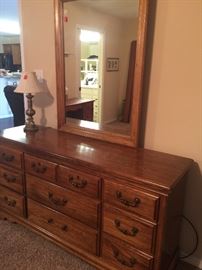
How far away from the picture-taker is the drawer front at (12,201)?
1.96 meters

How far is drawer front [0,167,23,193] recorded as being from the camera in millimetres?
1901

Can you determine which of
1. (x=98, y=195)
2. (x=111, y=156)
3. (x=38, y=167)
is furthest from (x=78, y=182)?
(x=38, y=167)

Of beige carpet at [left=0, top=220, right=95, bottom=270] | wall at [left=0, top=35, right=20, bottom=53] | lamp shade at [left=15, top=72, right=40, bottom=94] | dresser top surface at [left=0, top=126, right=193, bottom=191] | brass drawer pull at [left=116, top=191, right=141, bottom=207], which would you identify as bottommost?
beige carpet at [left=0, top=220, right=95, bottom=270]

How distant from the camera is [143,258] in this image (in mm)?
1370

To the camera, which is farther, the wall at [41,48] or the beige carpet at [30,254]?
the wall at [41,48]

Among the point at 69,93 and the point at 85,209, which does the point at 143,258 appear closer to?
the point at 85,209

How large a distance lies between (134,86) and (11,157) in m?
1.08

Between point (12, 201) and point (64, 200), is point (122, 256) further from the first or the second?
point (12, 201)

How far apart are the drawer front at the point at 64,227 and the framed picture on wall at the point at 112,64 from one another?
110 centimetres

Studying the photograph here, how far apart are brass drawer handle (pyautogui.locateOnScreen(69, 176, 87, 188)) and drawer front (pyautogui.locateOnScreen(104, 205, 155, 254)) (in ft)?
0.64

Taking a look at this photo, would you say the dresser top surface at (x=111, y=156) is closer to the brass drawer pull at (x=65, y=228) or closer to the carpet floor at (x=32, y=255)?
the brass drawer pull at (x=65, y=228)

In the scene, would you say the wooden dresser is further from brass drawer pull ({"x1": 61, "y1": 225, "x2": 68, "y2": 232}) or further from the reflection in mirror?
the reflection in mirror

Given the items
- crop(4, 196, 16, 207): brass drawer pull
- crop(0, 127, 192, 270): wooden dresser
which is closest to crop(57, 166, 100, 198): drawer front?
crop(0, 127, 192, 270): wooden dresser


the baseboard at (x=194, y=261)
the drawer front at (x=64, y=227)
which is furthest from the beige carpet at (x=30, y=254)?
the baseboard at (x=194, y=261)
